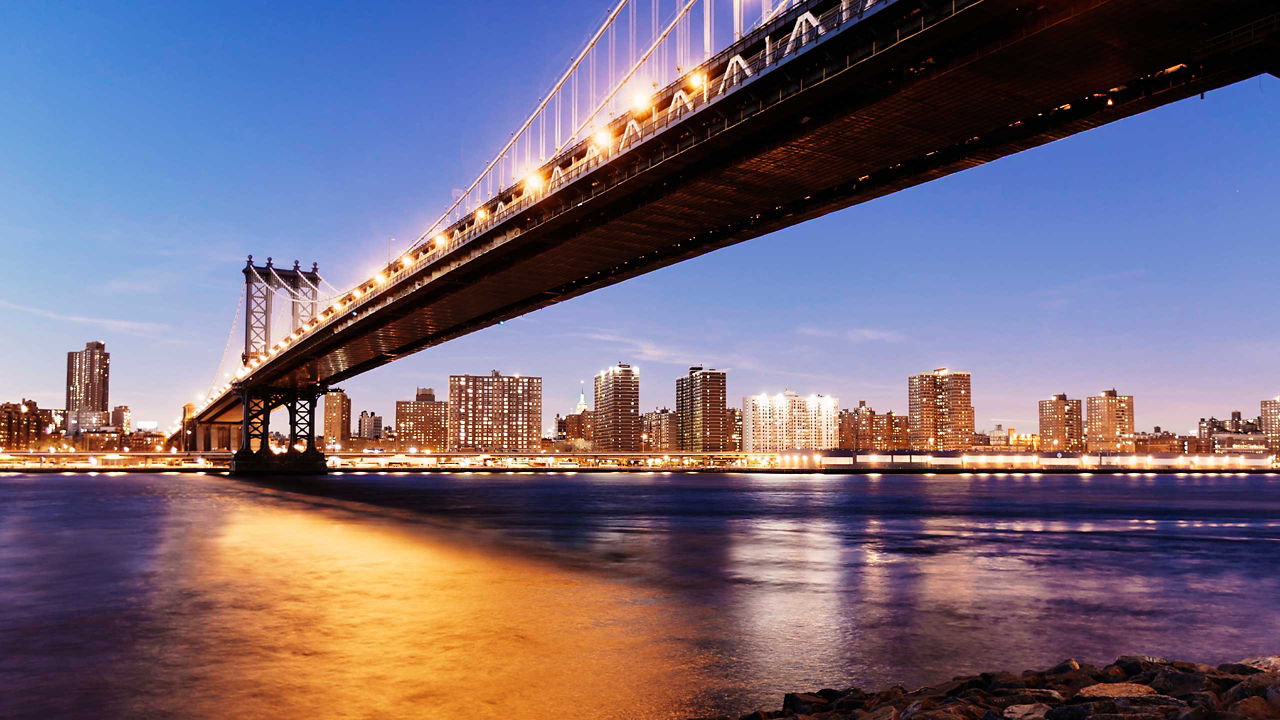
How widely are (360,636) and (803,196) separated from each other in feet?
Result: 82.4

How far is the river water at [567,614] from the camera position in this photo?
9.19 m

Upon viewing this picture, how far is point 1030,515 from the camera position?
42.1 metres

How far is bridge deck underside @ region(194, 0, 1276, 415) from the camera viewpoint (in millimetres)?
19312

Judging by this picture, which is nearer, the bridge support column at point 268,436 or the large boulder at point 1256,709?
the large boulder at point 1256,709

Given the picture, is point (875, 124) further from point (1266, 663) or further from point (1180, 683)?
point (1180, 683)

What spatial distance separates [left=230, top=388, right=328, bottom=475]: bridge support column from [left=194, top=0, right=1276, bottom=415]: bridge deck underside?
5486 cm

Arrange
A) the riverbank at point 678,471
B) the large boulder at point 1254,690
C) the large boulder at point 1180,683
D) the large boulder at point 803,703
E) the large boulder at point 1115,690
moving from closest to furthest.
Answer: the large boulder at point 1254,690, the large boulder at point 1115,690, the large boulder at point 1180,683, the large boulder at point 803,703, the riverbank at point 678,471

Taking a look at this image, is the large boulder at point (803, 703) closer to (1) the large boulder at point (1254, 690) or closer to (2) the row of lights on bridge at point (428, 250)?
(1) the large boulder at point (1254, 690)

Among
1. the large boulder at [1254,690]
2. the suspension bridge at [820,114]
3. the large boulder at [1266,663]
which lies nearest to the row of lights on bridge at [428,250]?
the suspension bridge at [820,114]

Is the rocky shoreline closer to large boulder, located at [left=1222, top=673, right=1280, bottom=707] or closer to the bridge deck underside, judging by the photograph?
large boulder, located at [left=1222, top=673, right=1280, bottom=707]

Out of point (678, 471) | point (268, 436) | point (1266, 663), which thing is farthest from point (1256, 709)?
point (678, 471)

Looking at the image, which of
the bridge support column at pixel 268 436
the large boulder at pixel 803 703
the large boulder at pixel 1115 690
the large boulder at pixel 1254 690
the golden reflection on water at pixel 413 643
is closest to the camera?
the large boulder at pixel 1254 690

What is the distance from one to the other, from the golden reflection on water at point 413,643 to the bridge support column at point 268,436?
250 feet

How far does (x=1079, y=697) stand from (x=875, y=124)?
68.0 ft
